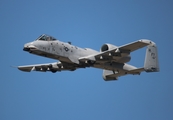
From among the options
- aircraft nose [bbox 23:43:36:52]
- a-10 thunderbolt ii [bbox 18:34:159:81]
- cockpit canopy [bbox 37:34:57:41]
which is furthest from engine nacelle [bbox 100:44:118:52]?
aircraft nose [bbox 23:43:36:52]

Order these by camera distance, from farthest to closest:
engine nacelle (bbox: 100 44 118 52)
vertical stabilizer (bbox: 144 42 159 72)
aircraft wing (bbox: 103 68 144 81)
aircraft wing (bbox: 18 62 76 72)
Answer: aircraft wing (bbox: 103 68 144 81) → aircraft wing (bbox: 18 62 76 72) → vertical stabilizer (bbox: 144 42 159 72) → engine nacelle (bbox: 100 44 118 52)

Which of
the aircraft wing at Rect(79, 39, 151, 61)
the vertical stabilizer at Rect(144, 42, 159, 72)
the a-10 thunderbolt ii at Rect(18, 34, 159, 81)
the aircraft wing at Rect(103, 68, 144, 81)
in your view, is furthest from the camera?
the aircraft wing at Rect(103, 68, 144, 81)

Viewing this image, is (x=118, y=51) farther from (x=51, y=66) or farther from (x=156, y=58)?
(x=51, y=66)

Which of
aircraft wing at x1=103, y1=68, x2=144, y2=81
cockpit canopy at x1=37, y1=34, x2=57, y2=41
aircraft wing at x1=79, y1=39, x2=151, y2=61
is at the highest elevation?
cockpit canopy at x1=37, y1=34, x2=57, y2=41

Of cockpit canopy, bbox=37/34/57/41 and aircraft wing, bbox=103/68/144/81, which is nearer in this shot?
→ cockpit canopy, bbox=37/34/57/41

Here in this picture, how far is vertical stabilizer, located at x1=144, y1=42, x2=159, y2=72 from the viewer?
145 feet

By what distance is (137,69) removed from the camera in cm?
4622

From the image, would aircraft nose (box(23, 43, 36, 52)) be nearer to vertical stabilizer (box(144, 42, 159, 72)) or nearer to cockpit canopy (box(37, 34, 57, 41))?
cockpit canopy (box(37, 34, 57, 41))

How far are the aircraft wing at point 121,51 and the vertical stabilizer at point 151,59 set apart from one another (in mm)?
3498

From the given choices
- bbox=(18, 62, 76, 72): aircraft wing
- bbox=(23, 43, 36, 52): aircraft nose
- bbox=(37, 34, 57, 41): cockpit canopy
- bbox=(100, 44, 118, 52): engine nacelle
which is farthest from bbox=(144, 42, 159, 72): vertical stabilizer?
bbox=(23, 43, 36, 52): aircraft nose

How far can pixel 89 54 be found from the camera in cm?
4444

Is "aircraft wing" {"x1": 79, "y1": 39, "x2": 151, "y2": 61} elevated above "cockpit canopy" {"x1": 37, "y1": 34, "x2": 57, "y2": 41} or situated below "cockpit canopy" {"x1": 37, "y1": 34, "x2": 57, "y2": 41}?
below

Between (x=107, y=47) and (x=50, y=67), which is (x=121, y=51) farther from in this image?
(x=50, y=67)

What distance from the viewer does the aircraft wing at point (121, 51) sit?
4022 centimetres
